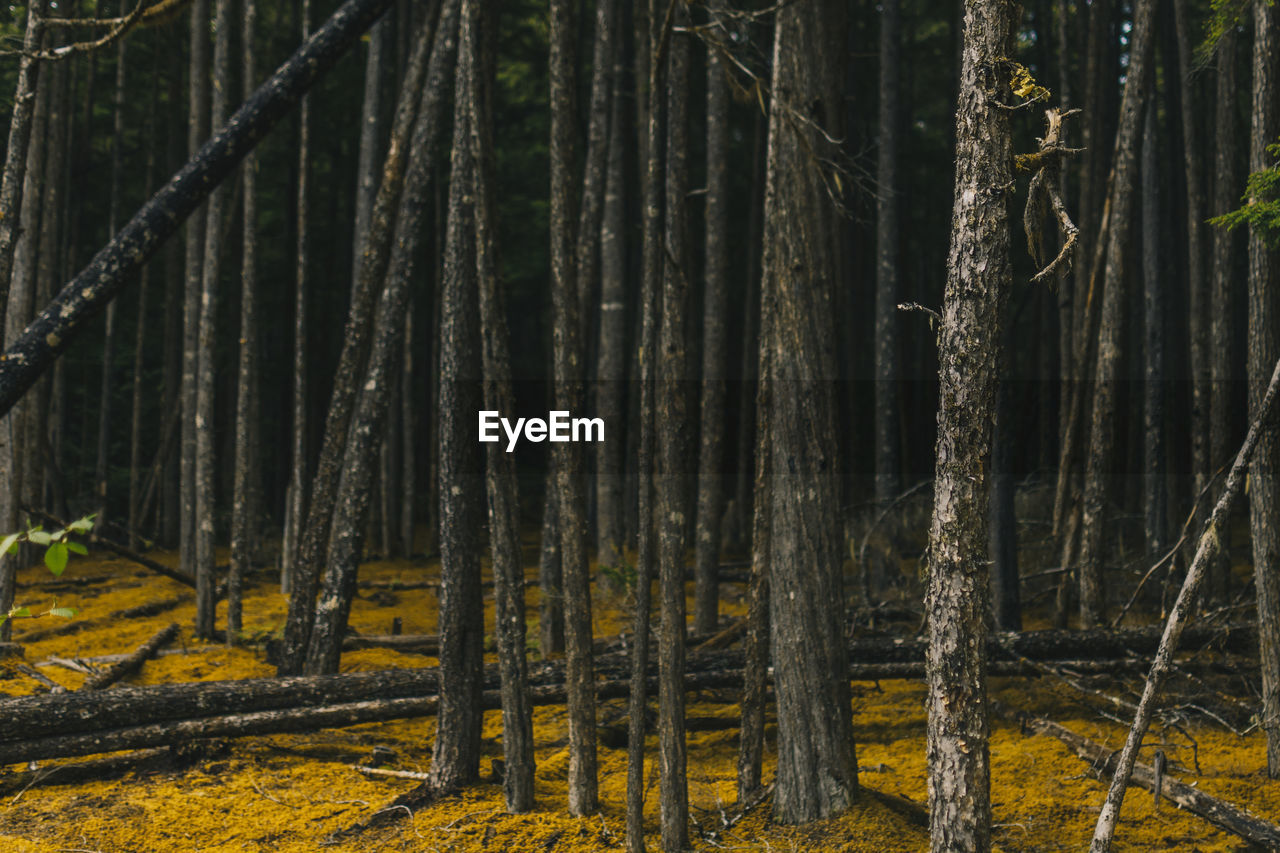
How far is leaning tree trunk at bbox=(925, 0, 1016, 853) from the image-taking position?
2.90m

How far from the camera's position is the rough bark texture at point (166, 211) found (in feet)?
15.3

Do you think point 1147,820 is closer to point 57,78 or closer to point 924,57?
point 57,78

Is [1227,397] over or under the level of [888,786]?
over

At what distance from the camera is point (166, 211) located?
4988 millimetres

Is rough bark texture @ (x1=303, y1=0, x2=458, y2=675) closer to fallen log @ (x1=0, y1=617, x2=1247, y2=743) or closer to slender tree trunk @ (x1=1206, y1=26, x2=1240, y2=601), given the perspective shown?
fallen log @ (x1=0, y1=617, x2=1247, y2=743)

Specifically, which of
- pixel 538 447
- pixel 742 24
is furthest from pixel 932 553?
pixel 538 447

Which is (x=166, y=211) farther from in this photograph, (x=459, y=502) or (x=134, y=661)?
(x=134, y=661)

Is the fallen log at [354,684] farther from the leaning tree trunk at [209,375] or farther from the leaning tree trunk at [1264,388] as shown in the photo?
the leaning tree trunk at [209,375]

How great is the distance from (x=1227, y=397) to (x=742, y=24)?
463 cm

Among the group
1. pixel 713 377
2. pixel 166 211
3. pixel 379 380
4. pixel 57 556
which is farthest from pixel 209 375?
pixel 57 556

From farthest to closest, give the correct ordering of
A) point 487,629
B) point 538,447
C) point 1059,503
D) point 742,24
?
point 538,447
point 487,629
point 1059,503
point 742,24

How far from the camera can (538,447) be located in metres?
21.7

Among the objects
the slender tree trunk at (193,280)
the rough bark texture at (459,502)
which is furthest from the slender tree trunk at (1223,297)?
the slender tree trunk at (193,280)

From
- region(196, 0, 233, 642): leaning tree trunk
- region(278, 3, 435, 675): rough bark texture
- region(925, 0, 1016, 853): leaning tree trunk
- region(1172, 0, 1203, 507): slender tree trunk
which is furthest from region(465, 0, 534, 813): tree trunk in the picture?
region(1172, 0, 1203, 507): slender tree trunk
